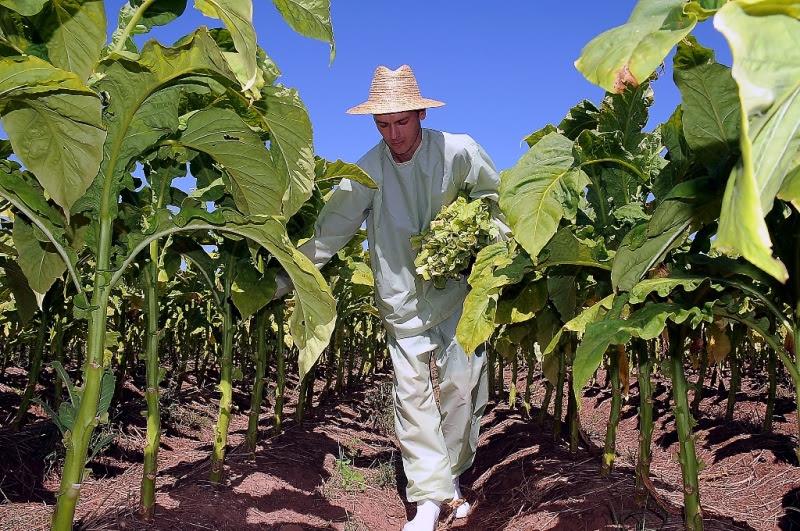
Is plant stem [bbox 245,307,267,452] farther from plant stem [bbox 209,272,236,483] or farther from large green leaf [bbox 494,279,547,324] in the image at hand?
large green leaf [bbox 494,279,547,324]

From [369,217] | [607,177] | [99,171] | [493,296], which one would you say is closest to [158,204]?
[99,171]

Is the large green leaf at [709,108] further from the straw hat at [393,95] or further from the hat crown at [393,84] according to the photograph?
the hat crown at [393,84]

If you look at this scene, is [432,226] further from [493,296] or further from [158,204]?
[158,204]

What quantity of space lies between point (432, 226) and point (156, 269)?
1299 mm

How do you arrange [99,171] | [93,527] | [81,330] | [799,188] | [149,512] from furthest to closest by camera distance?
[81,330] → [149,512] → [93,527] → [99,171] → [799,188]

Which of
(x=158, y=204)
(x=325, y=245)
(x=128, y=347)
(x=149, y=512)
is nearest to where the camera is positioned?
(x=149, y=512)

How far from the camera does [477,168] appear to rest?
3889 millimetres

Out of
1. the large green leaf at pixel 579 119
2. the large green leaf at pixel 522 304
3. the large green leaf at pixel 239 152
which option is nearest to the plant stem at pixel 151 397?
the large green leaf at pixel 239 152

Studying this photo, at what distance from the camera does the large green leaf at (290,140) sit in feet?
8.41

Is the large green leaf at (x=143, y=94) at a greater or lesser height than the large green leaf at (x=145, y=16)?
lesser

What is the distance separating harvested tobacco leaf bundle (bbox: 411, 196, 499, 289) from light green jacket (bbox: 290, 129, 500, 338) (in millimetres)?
197

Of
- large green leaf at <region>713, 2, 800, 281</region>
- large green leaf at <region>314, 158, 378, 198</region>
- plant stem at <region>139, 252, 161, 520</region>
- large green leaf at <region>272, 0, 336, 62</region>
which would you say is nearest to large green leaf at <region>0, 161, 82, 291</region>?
plant stem at <region>139, 252, 161, 520</region>

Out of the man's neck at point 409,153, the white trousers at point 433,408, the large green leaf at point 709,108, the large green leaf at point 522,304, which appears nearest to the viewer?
the large green leaf at point 709,108

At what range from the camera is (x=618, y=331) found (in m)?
2.29
